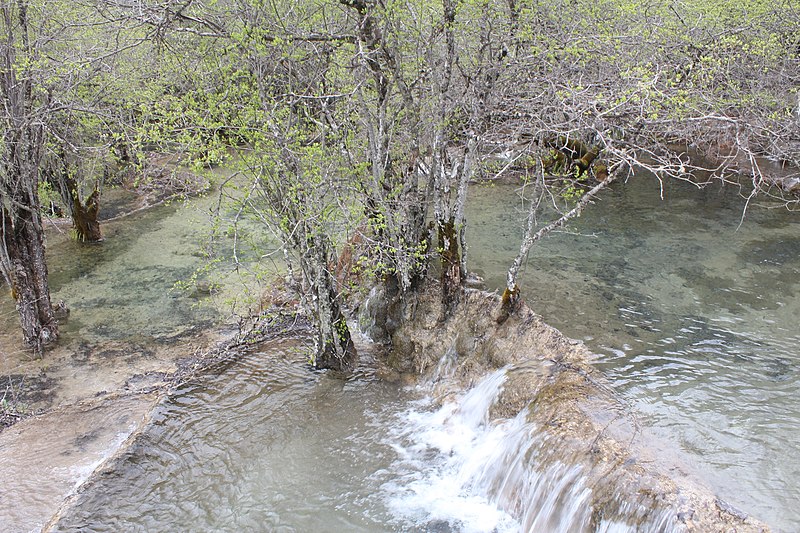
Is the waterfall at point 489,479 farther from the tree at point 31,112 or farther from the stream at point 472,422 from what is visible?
the tree at point 31,112

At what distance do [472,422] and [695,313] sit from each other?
5172 millimetres

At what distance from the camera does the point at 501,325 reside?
35.4 feet

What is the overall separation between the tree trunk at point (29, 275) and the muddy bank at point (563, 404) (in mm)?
6866

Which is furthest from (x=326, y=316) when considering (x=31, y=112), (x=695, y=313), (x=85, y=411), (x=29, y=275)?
(x=695, y=313)

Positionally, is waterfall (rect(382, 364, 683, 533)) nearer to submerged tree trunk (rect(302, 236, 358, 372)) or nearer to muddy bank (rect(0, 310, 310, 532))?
submerged tree trunk (rect(302, 236, 358, 372))

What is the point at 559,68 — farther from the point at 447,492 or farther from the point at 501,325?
the point at 447,492

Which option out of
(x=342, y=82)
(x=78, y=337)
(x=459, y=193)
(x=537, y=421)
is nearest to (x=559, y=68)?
(x=459, y=193)

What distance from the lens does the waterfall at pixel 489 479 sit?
7188mm

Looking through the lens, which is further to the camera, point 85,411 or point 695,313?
point 695,313

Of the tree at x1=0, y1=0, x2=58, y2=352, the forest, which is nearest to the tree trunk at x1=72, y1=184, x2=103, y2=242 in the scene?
the forest

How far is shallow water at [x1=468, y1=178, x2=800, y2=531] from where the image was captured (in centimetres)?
787

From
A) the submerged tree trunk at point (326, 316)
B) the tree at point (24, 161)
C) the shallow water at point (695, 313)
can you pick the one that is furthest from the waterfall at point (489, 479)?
the tree at point (24, 161)

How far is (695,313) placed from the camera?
11750 mm

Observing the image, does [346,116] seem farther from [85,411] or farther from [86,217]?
[86,217]
